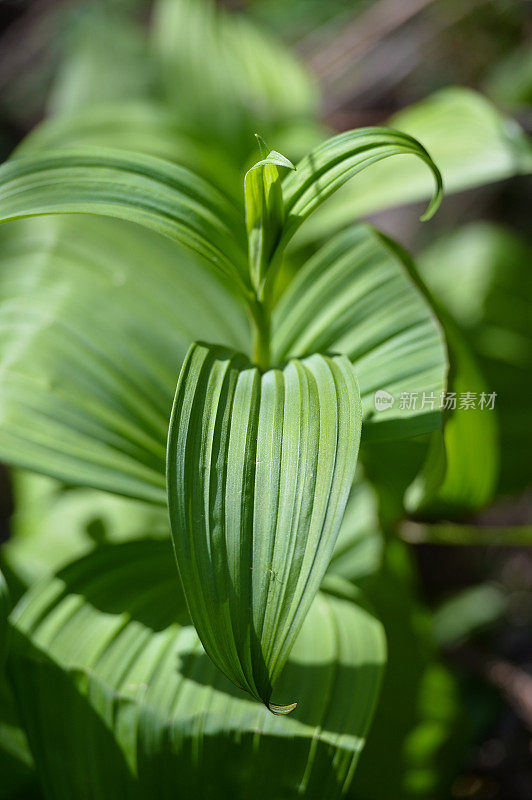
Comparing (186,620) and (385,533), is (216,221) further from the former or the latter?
(385,533)

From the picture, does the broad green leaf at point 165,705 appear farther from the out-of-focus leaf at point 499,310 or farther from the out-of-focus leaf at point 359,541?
the out-of-focus leaf at point 499,310

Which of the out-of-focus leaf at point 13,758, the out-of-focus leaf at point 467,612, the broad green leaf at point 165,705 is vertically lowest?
the out-of-focus leaf at point 13,758

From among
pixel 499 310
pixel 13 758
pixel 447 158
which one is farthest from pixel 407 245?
pixel 13 758

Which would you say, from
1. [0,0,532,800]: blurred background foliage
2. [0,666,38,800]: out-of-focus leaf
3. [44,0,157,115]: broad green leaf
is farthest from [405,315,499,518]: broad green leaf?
[44,0,157,115]: broad green leaf

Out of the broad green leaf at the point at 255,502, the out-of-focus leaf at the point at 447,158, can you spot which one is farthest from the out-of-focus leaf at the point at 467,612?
the broad green leaf at the point at 255,502

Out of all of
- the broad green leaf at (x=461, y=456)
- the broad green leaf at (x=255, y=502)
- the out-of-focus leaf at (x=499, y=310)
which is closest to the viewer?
the broad green leaf at (x=255, y=502)

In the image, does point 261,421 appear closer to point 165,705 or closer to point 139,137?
point 165,705

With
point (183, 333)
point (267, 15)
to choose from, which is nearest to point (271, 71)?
point (267, 15)

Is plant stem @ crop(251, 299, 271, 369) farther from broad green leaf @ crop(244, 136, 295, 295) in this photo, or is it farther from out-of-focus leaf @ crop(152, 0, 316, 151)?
out-of-focus leaf @ crop(152, 0, 316, 151)
